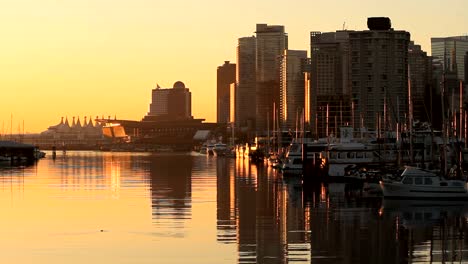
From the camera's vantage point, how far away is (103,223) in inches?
2105

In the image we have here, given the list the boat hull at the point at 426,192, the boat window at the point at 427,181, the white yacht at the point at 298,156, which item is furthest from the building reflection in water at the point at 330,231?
the white yacht at the point at 298,156

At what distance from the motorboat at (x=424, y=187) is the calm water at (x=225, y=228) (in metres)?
1.78

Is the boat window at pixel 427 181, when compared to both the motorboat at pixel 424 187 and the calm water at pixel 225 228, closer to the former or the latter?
the motorboat at pixel 424 187

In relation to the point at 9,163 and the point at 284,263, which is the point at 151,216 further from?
the point at 9,163

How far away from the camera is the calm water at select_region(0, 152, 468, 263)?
40.6 meters

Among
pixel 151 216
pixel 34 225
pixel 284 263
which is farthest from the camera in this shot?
pixel 151 216

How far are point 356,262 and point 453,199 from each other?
1206 inches

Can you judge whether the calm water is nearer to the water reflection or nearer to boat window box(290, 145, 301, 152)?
the water reflection

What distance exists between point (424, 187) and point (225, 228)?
70.9 feet

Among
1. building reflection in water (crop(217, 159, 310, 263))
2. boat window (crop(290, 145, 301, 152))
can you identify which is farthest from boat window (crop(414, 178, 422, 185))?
boat window (crop(290, 145, 301, 152))

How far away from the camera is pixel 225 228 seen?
166ft

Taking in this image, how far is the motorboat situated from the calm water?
70.2 inches

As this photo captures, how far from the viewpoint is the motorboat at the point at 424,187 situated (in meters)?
67.7

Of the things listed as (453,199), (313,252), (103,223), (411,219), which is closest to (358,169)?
(453,199)
